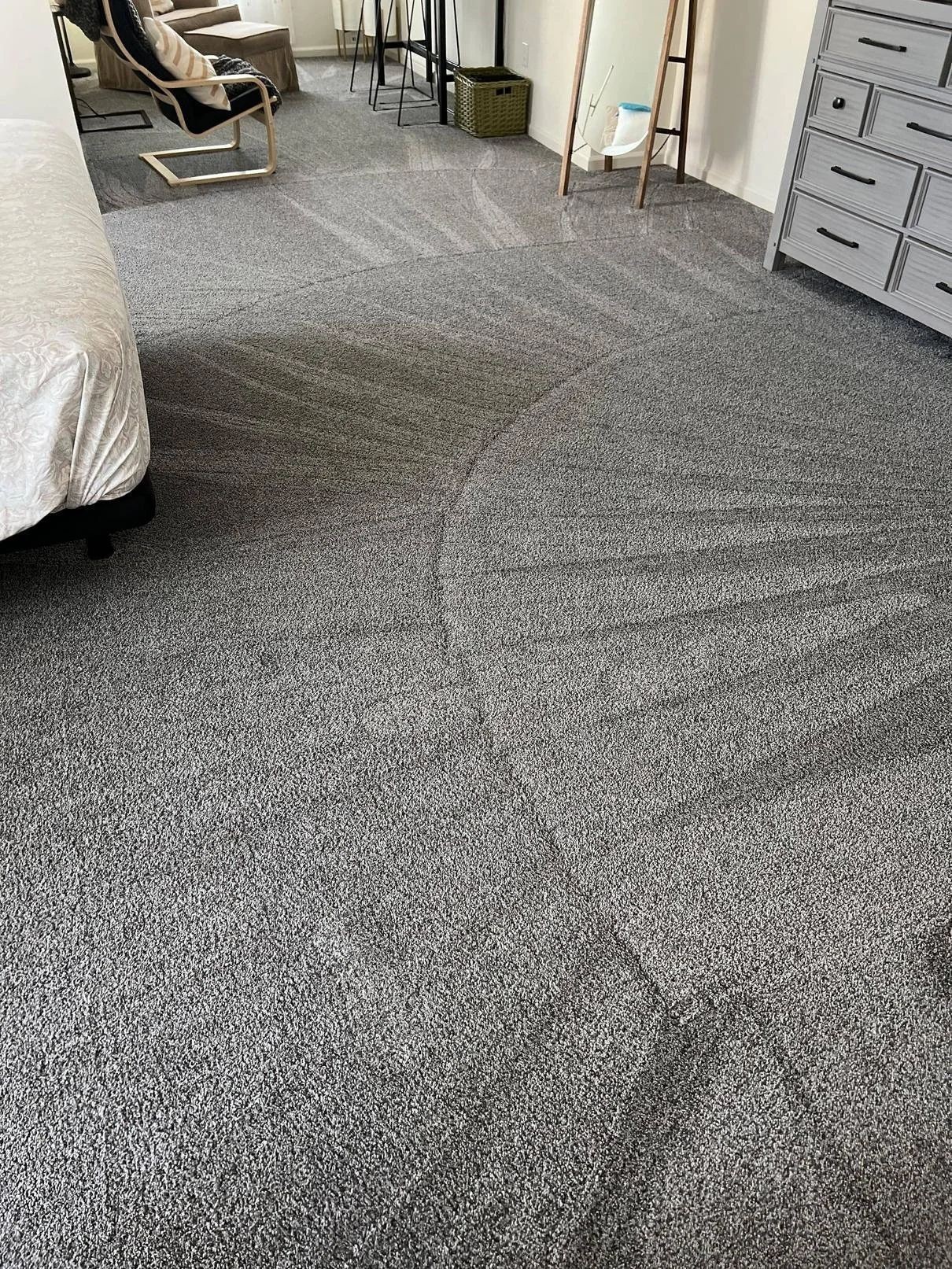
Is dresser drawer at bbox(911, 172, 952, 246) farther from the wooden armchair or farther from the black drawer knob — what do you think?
the wooden armchair

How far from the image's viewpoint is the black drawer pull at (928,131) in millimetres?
2881

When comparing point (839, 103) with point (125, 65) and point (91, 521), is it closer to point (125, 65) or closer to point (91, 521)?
point (91, 521)

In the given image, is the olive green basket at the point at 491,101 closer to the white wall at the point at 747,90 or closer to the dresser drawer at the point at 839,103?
the white wall at the point at 747,90

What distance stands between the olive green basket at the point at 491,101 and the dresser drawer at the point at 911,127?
2599 millimetres

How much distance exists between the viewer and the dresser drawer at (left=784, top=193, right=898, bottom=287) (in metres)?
3.19

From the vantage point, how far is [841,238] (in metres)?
3.36

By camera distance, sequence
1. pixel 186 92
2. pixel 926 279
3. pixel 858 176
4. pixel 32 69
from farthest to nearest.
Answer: pixel 186 92 → pixel 32 69 → pixel 858 176 → pixel 926 279

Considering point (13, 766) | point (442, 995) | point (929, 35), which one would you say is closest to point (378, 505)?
point (13, 766)

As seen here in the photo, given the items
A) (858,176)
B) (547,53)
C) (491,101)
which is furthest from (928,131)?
(491,101)

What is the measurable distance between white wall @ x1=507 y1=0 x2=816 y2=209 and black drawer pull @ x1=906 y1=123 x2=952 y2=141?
1.24 m

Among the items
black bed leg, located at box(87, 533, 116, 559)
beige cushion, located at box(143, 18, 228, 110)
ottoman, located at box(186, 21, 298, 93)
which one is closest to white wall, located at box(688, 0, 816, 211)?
beige cushion, located at box(143, 18, 228, 110)

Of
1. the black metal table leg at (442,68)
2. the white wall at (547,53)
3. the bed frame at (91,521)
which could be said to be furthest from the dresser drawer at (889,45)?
the black metal table leg at (442,68)

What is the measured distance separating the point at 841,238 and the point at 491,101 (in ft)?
8.54

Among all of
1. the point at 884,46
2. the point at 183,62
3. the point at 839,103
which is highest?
the point at 884,46
